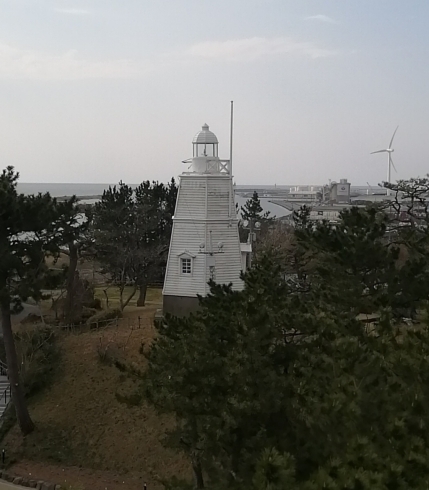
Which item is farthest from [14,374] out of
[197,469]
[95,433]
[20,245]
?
[197,469]

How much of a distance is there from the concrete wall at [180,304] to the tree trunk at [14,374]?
5637mm

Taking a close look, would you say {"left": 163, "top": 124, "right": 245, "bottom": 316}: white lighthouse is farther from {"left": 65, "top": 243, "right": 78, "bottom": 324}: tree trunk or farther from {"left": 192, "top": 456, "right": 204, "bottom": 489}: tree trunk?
{"left": 192, "top": 456, "right": 204, "bottom": 489}: tree trunk

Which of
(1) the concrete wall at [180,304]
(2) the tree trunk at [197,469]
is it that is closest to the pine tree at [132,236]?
A: (1) the concrete wall at [180,304]

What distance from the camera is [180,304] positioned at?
19.0 m

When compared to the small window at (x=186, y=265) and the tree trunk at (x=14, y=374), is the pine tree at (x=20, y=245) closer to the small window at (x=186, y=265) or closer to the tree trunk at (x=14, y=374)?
the tree trunk at (x=14, y=374)

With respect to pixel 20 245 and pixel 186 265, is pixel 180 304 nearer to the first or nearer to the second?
pixel 186 265

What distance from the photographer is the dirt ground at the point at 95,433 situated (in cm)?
1391

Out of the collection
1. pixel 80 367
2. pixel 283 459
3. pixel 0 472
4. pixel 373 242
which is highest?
A: pixel 373 242

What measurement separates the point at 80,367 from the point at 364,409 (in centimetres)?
1387

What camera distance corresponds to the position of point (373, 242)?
489 inches

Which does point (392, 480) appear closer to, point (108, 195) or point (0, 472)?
point (0, 472)

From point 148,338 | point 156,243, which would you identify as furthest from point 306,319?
point 156,243

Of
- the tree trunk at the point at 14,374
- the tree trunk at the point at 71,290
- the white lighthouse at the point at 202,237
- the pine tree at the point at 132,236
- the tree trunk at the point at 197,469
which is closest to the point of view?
the tree trunk at the point at 197,469

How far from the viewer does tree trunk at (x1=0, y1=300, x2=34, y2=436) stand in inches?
591
